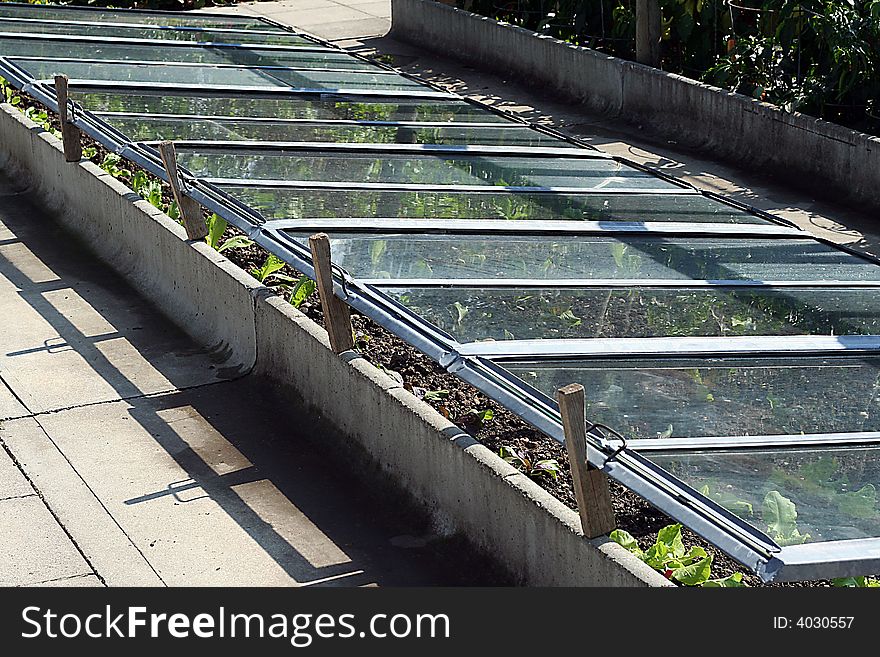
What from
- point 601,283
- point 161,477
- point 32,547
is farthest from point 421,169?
point 32,547

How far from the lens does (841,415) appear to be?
5195mm

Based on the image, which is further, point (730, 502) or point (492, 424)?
point (492, 424)

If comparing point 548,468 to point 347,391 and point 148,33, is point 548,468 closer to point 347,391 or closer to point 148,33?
point 347,391

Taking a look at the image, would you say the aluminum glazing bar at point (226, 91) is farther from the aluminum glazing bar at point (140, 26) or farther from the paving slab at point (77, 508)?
the paving slab at point (77, 508)

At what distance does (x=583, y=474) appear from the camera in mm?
4727

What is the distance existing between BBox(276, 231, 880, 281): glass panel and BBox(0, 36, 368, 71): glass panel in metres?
5.24

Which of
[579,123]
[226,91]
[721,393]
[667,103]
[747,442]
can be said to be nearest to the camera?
[747,442]

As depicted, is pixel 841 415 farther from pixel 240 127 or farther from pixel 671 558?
pixel 240 127

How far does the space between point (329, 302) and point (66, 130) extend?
4144 mm

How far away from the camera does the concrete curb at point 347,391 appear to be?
16.8 feet

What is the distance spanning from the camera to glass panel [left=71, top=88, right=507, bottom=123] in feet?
33.2

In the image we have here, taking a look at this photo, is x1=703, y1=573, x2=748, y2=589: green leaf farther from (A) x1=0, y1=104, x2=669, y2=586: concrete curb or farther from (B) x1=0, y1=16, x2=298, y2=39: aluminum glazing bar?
(B) x1=0, y1=16, x2=298, y2=39: aluminum glazing bar

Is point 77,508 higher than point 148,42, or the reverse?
point 148,42

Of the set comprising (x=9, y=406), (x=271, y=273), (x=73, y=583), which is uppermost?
(x=271, y=273)
